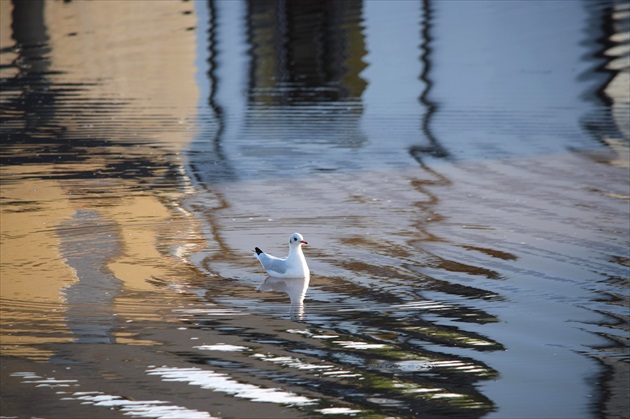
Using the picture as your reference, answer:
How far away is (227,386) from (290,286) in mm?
2165

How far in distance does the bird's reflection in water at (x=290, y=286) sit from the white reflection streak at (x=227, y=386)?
1.58 meters

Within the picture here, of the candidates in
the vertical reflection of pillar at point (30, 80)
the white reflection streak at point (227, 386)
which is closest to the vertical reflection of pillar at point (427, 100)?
the vertical reflection of pillar at point (30, 80)

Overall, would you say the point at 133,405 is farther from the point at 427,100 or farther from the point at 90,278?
the point at 427,100

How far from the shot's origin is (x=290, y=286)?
870cm

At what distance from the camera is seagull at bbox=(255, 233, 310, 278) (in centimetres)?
873

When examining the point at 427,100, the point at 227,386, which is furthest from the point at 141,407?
the point at 427,100

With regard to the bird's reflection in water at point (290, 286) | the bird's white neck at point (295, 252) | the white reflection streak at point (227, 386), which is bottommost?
the bird's reflection in water at point (290, 286)

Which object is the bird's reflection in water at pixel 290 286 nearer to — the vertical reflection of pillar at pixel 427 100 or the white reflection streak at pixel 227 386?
the white reflection streak at pixel 227 386

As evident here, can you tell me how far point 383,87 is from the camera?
17531 millimetres

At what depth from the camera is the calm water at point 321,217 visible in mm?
6758

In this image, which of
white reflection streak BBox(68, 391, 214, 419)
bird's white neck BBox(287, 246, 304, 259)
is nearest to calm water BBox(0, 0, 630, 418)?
white reflection streak BBox(68, 391, 214, 419)

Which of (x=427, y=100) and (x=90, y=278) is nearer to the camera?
(x=90, y=278)

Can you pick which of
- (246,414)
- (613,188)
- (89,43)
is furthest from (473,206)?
(89,43)

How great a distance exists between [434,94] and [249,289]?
352 inches
